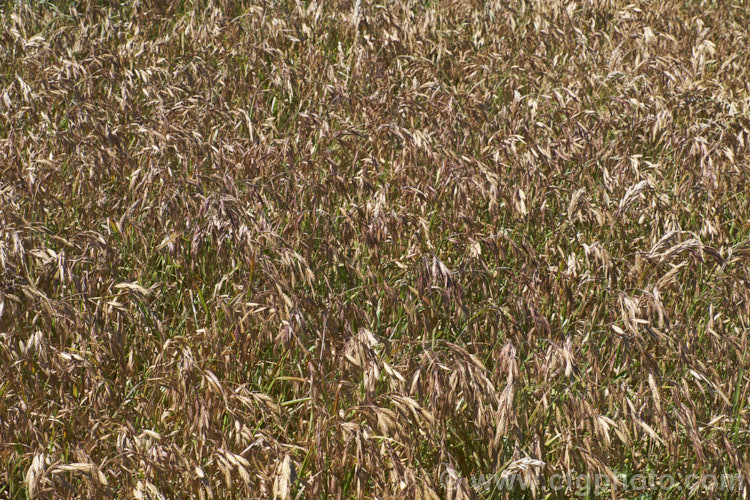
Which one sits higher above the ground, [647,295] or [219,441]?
[647,295]

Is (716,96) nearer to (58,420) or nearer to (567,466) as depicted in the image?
(567,466)

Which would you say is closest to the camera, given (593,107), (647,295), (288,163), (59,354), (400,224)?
(59,354)

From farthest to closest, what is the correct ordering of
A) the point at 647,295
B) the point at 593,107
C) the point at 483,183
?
the point at 593,107 < the point at 483,183 < the point at 647,295

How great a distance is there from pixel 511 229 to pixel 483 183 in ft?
0.83

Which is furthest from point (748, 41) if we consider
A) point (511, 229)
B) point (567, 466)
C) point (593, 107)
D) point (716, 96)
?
point (567, 466)

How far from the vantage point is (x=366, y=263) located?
2588 millimetres

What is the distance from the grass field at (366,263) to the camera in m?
1.80

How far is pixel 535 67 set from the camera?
13.4 feet

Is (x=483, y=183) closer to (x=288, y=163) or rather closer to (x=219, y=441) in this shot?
(x=288, y=163)

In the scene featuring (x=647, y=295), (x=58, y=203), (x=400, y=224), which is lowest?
(x=58, y=203)

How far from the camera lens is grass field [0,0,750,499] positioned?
5.91 ft

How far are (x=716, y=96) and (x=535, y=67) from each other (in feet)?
3.13

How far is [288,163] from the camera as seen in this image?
9.89ft

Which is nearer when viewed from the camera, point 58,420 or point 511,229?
point 58,420
